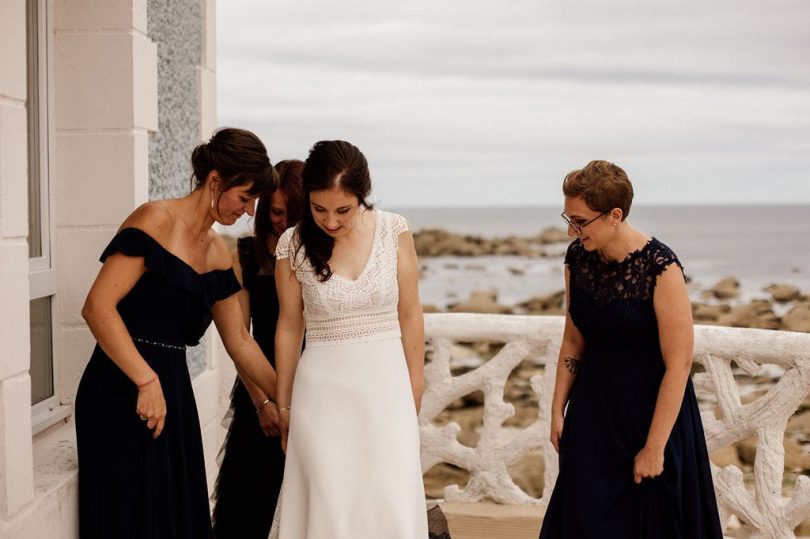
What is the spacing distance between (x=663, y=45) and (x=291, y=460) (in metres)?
46.1

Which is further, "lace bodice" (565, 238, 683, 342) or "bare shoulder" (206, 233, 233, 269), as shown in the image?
"bare shoulder" (206, 233, 233, 269)

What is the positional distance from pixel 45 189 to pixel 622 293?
2.28m

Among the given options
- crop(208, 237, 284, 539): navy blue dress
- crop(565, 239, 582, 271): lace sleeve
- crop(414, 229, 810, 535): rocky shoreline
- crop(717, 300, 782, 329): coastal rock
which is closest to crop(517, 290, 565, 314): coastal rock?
crop(414, 229, 810, 535): rocky shoreline

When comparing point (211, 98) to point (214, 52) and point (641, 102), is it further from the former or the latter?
point (641, 102)

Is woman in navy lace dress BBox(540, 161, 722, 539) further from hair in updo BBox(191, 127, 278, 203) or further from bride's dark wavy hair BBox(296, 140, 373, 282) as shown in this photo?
hair in updo BBox(191, 127, 278, 203)

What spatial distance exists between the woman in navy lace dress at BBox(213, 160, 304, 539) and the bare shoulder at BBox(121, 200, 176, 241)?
613 millimetres

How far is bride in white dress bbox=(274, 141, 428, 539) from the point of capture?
3.07 metres

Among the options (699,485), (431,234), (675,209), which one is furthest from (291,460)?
(675,209)

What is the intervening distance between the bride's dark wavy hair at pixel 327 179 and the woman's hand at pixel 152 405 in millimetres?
624

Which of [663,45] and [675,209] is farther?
[675,209]

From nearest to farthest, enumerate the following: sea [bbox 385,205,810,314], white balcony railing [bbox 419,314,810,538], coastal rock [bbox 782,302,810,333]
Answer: white balcony railing [bbox 419,314,810,538] → coastal rock [bbox 782,302,810,333] → sea [bbox 385,205,810,314]

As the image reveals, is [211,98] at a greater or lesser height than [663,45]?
lesser

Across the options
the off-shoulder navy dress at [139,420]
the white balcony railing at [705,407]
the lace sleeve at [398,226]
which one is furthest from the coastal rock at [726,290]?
the off-shoulder navy dress at [139,420]

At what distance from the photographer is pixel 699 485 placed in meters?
3.32
